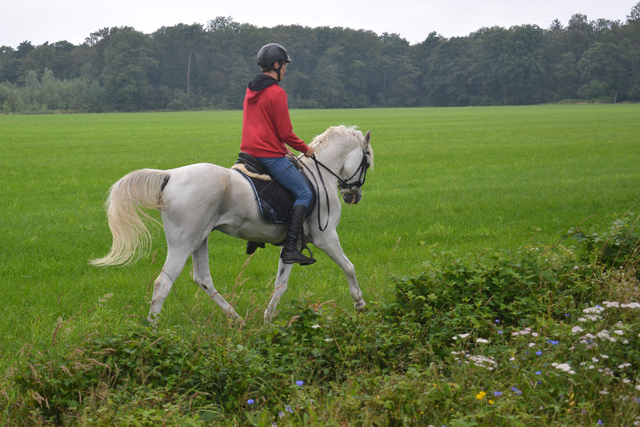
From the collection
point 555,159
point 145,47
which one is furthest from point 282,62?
point 145,47

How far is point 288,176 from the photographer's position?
20.0 ft

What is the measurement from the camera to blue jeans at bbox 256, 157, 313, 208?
607cm

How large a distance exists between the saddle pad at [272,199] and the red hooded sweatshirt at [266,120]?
32 cm

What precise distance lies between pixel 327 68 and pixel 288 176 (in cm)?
12916

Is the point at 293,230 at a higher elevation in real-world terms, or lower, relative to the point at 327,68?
lower

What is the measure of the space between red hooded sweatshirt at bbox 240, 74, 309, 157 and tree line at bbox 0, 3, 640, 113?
107892 mm

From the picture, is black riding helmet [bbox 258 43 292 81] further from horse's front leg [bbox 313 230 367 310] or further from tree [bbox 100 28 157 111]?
tree [bbox 100 28 157 111]

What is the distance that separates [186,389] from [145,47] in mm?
124966

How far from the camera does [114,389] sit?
163 inches

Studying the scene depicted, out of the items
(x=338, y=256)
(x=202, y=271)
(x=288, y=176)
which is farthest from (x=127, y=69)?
(x=338, y=256)

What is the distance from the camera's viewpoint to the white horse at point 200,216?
5.50 meters

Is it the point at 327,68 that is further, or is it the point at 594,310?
the point at 327,68

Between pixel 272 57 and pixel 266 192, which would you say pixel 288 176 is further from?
pixel 272 57

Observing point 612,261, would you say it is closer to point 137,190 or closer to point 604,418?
point 604,418
